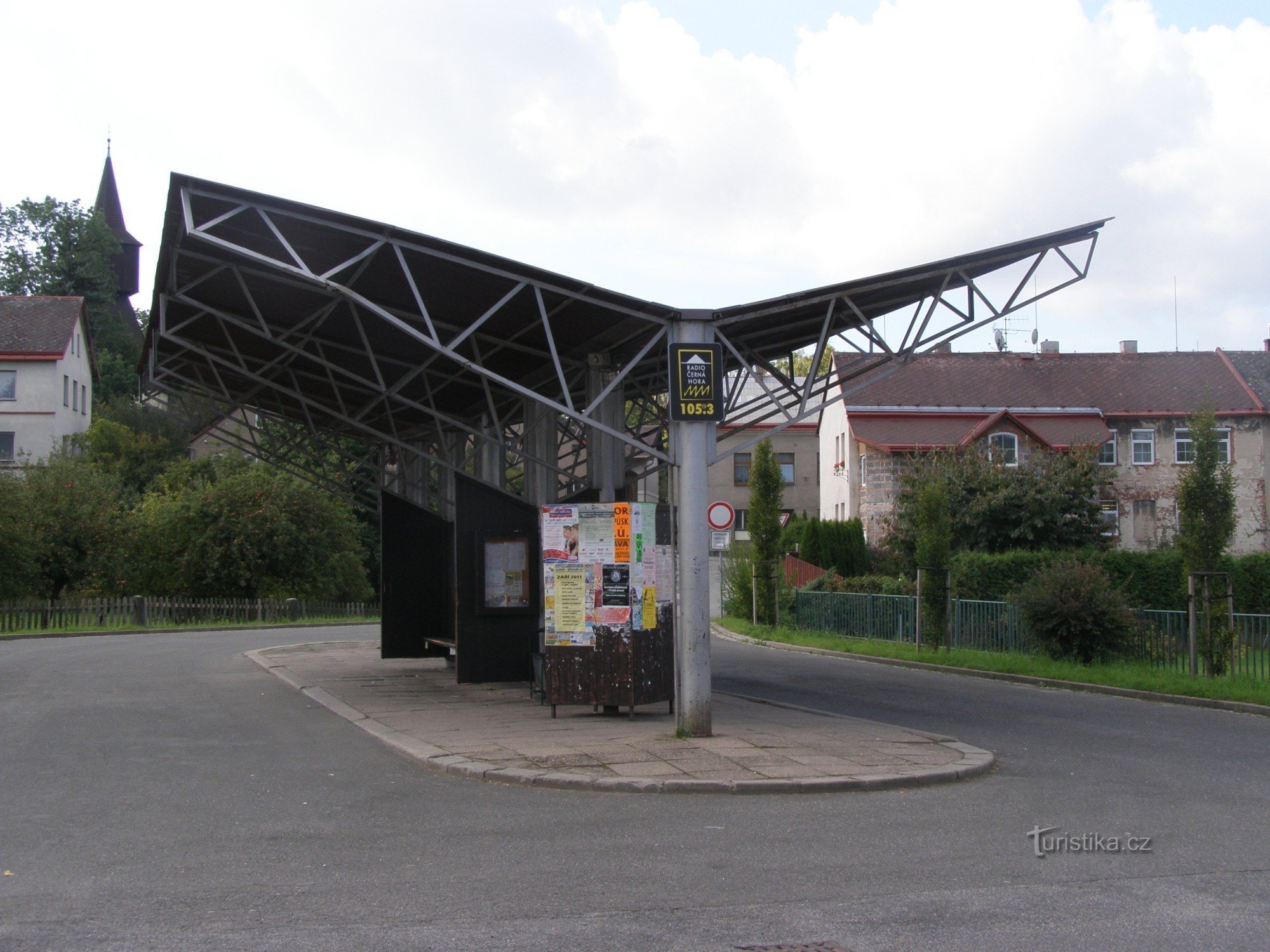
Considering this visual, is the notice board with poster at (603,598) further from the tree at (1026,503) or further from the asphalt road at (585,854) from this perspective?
the tree at (1026,503)

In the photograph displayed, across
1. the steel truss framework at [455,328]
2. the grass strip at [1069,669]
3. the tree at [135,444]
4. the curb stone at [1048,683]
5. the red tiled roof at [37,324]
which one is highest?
the red tiled roof at [37,324]

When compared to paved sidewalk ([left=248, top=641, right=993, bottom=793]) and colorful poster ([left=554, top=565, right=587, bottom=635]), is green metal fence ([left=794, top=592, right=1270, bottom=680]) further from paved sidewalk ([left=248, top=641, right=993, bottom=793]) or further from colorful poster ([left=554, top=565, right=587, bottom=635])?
colorful poster ([left=554, top=565, right=587, bottom=635])

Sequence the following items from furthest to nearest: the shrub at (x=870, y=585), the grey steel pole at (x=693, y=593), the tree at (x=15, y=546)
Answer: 1. the tree at (x=15, y=546)
2. the shrub at (x=870, y=585)
3. the grey steel pole at (x=693, y=593)

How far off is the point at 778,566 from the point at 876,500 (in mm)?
15508

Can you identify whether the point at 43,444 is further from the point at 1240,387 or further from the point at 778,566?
the point at 1240,387

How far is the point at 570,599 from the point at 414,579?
9.30 meters

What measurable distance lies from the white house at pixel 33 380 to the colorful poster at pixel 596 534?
4978 cm

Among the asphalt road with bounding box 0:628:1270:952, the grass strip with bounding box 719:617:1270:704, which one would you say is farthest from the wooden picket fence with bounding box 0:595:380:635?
the asphalt road with bounding box 0:628:1270:952

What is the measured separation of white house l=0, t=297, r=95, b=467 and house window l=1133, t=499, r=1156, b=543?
47322 millimetres

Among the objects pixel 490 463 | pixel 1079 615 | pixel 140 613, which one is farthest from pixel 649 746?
pixel 140 613

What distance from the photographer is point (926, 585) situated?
24.9m

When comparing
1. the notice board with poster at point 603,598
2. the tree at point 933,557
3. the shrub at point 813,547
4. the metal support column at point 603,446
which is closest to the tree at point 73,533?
the shrub at point 813,547

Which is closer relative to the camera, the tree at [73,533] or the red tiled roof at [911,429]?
the tree at [73,533]

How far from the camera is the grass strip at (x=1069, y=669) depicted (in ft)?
55.8
